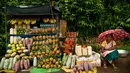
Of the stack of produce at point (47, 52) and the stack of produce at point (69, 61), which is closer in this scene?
the stack of produce at point (69, 61)

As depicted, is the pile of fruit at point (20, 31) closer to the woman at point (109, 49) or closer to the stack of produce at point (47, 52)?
the stack of produce at point (47, 52)

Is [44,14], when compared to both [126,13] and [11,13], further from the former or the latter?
[126,13]

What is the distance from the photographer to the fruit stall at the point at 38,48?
7.53 metres

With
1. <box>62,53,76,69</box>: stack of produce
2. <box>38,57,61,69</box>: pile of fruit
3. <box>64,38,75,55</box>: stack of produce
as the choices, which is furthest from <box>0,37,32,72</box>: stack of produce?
<box>64,38,75,55</box>: stack of produce

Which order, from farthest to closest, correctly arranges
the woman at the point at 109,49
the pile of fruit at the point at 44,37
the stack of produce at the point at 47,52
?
1. the pile of fruit at the point at 44,37
2. the stack of produce at the point at 47,52
3. the woman at the point at 109,49

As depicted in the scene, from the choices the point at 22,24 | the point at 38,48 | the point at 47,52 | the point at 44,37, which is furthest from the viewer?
the point at 22,24

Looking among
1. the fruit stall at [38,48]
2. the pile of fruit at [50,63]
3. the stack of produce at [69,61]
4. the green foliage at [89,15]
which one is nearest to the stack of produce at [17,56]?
the fruit stall at [38,48]

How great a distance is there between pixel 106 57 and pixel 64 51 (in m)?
2.18

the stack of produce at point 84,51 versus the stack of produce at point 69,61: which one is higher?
the stack of produce at point 84,51

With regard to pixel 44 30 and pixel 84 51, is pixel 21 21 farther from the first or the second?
pixel 84 51

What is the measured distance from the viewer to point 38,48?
26.7ft

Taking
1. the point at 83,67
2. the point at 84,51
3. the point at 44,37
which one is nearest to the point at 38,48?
the point at 44,37

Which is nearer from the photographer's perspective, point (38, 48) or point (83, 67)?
point (83, 67)

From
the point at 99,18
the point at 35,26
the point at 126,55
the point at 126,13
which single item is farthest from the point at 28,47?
the point at 126,13
